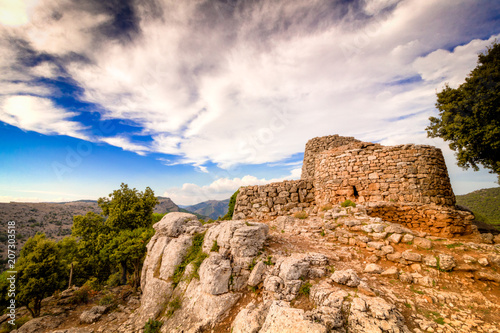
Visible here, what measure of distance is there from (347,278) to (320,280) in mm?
706

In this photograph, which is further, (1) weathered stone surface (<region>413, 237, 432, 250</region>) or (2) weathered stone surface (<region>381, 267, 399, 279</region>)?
(1) weathered stone surface (<region>413, 237, 432, 250</region>)

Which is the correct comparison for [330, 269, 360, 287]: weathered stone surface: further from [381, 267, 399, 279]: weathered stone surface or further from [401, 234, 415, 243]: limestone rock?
[401, 234, 415, 243]: limestone rock

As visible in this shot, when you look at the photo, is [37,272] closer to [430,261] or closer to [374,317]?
[374,317]

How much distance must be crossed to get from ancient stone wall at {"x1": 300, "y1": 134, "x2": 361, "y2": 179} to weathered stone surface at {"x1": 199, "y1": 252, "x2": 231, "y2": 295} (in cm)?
1191

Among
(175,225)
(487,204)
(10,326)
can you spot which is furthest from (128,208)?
(487,204)

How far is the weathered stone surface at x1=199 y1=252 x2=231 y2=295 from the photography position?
18.7 feet

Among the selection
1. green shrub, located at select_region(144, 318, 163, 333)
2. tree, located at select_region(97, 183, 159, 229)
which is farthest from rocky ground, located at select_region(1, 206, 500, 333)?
tree, located at select_region(97, 183, 159, 229)

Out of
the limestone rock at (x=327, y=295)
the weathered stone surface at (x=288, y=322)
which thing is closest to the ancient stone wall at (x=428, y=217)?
the limestone rock at (x=327, y=295)

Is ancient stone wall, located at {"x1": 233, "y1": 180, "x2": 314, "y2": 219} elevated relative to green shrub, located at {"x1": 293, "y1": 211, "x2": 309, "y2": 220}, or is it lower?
elevated

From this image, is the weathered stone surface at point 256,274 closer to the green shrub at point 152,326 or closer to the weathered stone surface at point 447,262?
the green shrub at point 152,326

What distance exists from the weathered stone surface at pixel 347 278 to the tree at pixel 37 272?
17939 millimetres

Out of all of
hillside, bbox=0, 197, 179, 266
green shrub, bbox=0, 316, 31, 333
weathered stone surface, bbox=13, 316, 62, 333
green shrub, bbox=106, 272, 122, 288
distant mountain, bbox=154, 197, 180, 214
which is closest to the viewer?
weathered stone surface, bbox=13, 316, 62, 333

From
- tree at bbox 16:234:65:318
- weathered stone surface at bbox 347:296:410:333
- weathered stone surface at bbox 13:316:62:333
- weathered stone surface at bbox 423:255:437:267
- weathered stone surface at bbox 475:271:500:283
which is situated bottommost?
weathered stone surface at bbox 13:316:62:333

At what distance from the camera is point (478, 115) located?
9688 mm
